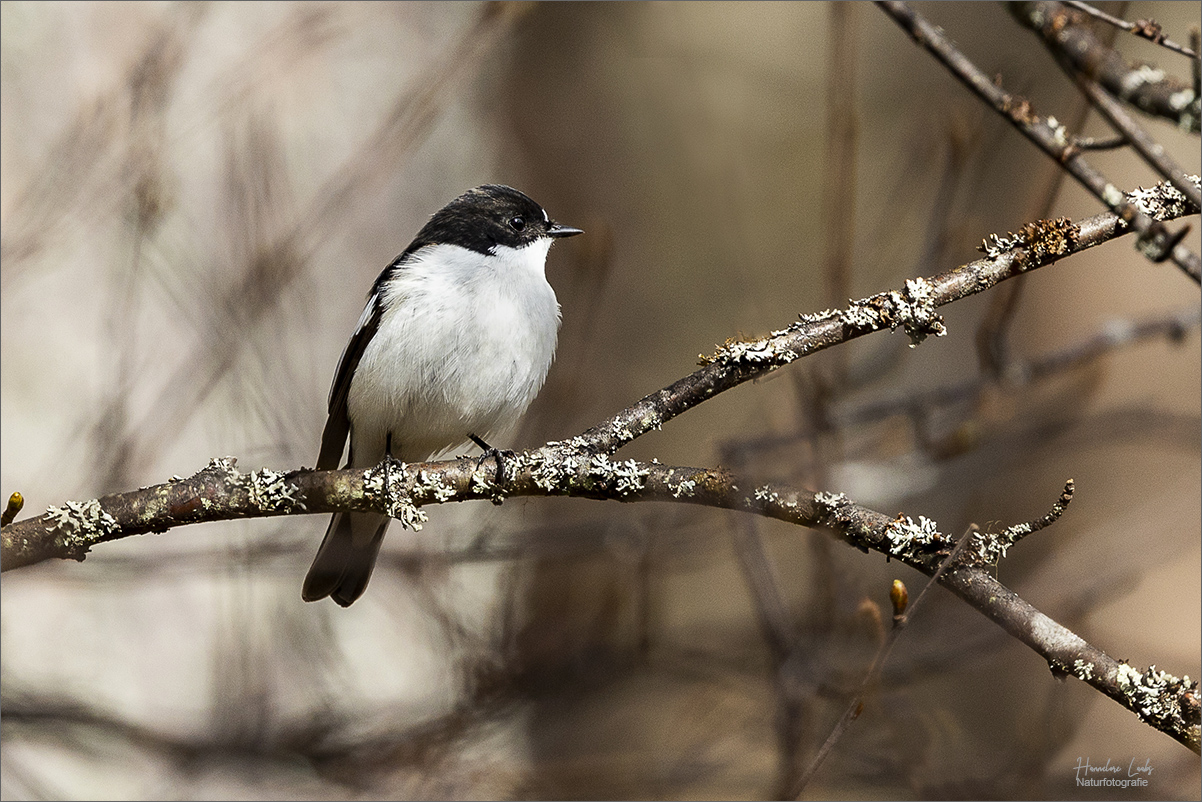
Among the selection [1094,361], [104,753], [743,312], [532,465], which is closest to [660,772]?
[532,465]

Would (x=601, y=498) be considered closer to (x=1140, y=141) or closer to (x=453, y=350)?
(x=453, y=350)

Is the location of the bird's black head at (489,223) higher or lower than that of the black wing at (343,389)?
higher

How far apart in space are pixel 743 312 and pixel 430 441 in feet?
10.4

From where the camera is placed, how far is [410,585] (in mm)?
4457

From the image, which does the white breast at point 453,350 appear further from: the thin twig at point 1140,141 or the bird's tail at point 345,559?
the thin twig at point 1140,141

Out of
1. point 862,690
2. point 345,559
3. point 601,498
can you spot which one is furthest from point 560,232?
point 862,690

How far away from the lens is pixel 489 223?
421 centimetres

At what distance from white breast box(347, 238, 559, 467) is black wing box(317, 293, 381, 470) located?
0.27 ft

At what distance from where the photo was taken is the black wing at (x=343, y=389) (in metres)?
3.88

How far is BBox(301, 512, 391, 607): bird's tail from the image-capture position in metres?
3.89

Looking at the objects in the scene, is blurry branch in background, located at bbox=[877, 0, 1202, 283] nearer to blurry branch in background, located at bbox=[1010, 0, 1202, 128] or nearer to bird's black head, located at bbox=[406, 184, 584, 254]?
blurry branch in background, located at bbox=[1010, 0, 1202, 128]

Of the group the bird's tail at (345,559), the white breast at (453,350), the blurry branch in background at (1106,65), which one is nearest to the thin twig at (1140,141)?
the blurry branch in background at (1106,65)

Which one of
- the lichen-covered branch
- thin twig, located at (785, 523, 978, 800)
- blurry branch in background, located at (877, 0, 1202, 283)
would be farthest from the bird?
blurry branch in background, located at (877, 0, 1202, 283)

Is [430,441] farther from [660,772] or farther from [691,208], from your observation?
[691,208]
